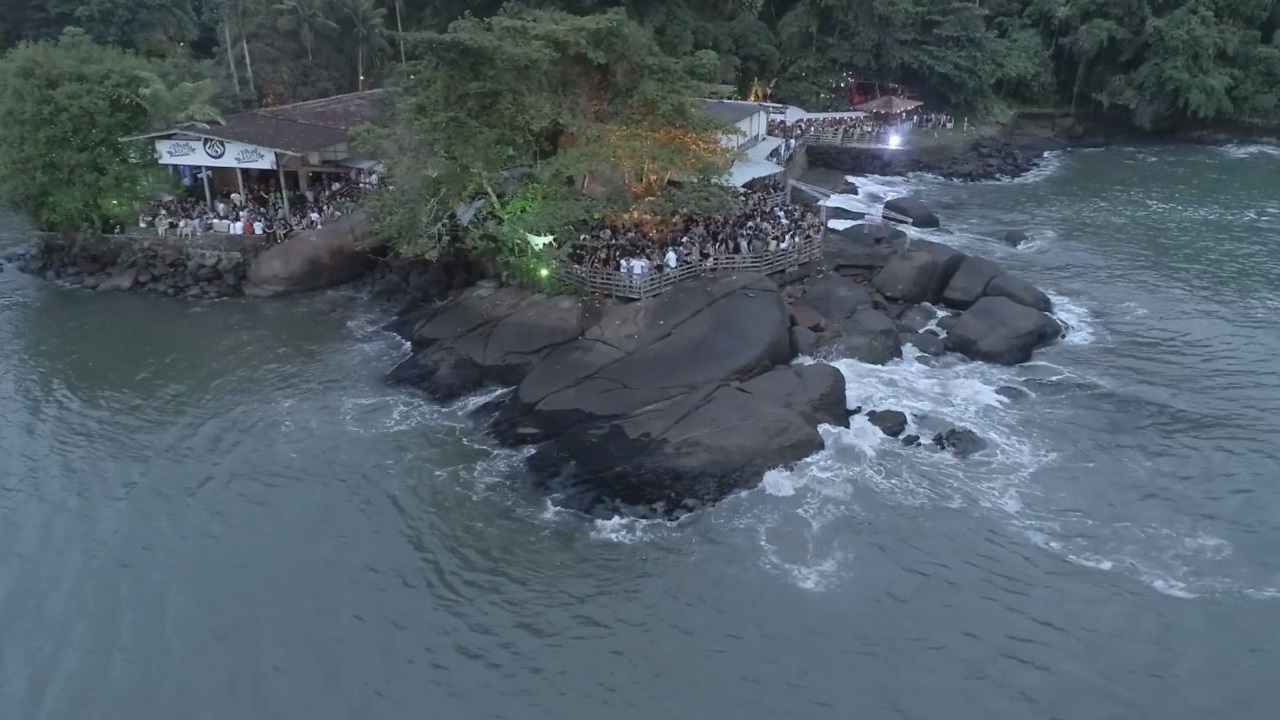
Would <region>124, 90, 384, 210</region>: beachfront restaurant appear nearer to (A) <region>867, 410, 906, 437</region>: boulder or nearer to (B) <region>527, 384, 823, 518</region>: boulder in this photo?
(B) <region>527, 384, 823, 518</region>: boulder

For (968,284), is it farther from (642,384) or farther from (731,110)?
(731,110)

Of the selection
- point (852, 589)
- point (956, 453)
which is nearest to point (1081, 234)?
point (956, 453)

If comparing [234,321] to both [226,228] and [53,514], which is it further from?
[53,514]

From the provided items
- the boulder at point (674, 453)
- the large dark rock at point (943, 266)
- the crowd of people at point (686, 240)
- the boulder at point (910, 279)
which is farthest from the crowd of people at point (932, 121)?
the boulder at point (674, 453)

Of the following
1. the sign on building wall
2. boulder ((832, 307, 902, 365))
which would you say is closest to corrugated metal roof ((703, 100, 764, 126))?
boulder ((832, 307, 902, 365))

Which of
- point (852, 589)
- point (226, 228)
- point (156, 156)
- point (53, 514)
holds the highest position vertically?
point (156, 156)

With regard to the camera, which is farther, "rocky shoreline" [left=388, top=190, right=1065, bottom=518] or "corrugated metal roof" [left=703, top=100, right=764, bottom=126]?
→ "corrugated metal roof" [left=703, top=100, right=764, bottom=126]
